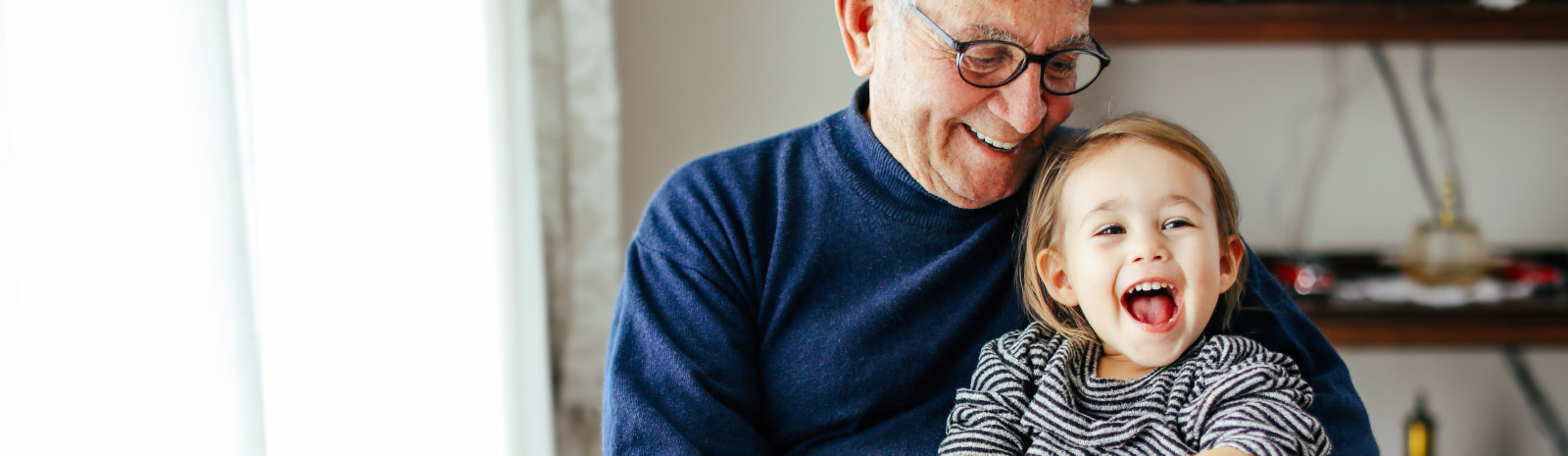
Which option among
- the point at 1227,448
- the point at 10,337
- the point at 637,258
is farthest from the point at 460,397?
the point at 1227,448

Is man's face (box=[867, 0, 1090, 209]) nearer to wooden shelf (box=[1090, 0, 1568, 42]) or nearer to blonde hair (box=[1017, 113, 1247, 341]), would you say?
blonde hair (box=[1017, 113, 1247, 341])

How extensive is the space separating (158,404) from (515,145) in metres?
1.17

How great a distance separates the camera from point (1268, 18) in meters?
2.28

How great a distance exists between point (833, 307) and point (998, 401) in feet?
0.76

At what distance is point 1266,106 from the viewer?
102 inches

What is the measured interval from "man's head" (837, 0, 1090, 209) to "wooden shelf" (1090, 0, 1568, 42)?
3.94 ft

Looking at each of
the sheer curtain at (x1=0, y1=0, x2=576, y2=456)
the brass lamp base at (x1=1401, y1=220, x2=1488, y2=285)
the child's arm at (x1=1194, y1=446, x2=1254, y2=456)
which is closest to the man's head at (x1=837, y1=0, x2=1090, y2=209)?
the child's arm at (x1=1194, y1=446, x2=1254, y2=456)

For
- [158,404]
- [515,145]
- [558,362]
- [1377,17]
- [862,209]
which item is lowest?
[558,362]

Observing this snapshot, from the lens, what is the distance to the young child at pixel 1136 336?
0.96 metres

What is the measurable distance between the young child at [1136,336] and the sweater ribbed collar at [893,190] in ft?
0.34

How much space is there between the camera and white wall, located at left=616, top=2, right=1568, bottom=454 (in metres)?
2.59

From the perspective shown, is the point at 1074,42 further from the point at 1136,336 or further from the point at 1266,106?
the point at 1266,106

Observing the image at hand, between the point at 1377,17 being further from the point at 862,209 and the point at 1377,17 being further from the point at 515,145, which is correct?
the point at 515,145

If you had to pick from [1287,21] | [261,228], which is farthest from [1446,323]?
[261,228]
